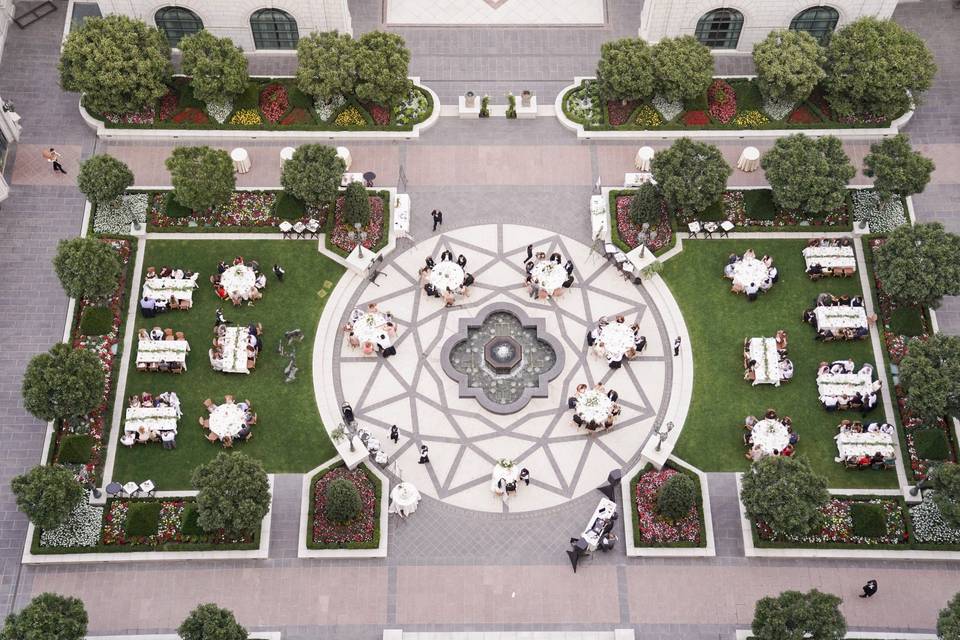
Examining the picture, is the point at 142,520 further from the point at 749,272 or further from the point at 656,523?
the point at 749,272

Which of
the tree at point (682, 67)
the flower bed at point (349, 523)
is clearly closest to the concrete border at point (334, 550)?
the flower bed at point (349, 523)

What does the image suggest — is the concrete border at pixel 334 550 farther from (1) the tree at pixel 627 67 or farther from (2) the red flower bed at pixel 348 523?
(1) the tree at pixel 627 67

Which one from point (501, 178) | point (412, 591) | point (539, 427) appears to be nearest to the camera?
point (412, 591)

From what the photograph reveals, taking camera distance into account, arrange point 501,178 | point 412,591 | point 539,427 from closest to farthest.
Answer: point 412,591
point 539,427
point 501,178

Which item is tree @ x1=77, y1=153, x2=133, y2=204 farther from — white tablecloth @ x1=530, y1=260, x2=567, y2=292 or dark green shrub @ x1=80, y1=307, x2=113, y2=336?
white tablecloth @ x1=530, y1=260, x2=567, y2=292

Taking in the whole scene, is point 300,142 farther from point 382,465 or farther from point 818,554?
point 818,554

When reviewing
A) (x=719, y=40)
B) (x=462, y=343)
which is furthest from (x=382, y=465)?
(x=719, y=40)
